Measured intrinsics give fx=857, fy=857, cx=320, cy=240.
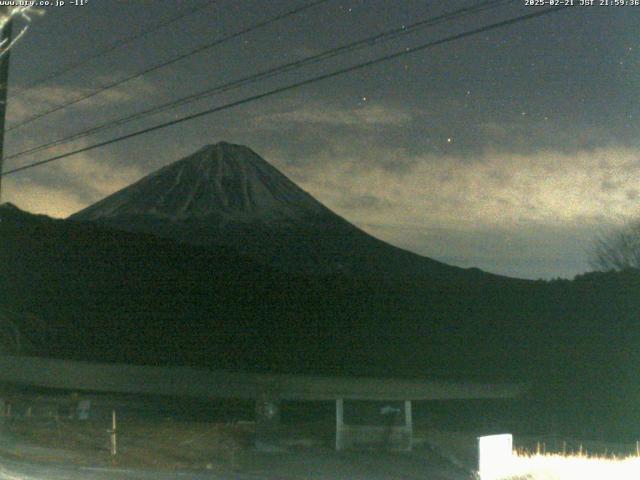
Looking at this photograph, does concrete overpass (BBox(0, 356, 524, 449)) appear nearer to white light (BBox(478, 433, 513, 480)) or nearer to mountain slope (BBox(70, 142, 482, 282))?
white light (BBox(478, 433, 513, 480))

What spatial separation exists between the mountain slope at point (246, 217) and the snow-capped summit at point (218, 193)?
14 centimetres

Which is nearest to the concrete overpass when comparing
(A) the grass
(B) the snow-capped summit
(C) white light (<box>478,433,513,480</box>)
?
(A) the grass

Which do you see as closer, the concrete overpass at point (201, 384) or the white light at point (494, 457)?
the white light at point (494, 457)

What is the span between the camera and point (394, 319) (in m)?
54.8

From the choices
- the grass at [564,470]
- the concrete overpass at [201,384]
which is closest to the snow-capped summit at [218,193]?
the concrete overpass at [201,384]

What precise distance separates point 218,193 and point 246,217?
579 cm

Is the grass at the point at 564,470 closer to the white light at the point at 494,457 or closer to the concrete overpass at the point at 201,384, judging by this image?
the white light at the point at 494,457

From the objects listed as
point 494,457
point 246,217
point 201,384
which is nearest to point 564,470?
point 494,457

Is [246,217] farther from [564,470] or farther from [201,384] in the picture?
[564,470]

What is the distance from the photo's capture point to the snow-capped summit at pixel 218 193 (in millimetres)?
116750

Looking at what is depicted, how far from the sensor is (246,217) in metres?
121

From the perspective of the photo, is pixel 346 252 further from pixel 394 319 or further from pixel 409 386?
pixel 409 386

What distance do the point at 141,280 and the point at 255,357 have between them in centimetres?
1962

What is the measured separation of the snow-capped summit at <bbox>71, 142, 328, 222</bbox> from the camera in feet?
383
